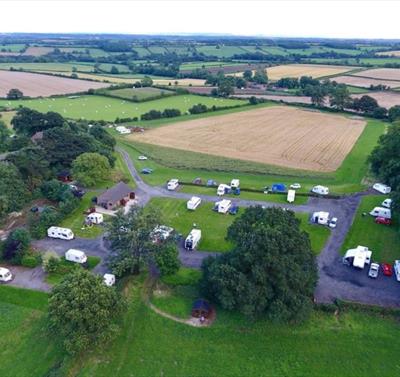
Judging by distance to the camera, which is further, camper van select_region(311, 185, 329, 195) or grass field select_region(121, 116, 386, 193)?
grass field select_region(121, 116, 386, 193)

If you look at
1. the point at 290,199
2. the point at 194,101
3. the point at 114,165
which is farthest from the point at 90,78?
the point at 290,199

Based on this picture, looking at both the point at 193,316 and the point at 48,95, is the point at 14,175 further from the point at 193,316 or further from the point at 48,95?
the point at 48,95

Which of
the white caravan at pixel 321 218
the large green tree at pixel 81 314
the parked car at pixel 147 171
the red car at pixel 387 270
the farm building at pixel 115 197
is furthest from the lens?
the parked car at pixel 147 171

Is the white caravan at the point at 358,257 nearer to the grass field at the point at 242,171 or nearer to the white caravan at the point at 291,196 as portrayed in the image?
the white caravan at the point at 291,196

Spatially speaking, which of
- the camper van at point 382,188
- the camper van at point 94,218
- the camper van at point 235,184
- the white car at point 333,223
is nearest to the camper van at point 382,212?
the white car at point 333,223

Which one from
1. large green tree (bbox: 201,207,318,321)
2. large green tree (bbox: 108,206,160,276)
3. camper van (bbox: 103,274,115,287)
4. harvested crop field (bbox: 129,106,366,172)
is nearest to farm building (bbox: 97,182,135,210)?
large green tree (bbox: 108,206,160,276)

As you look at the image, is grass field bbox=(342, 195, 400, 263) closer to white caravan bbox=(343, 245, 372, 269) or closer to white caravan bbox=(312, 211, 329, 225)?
white caravan bbox=(343, 245, 372, 269)
